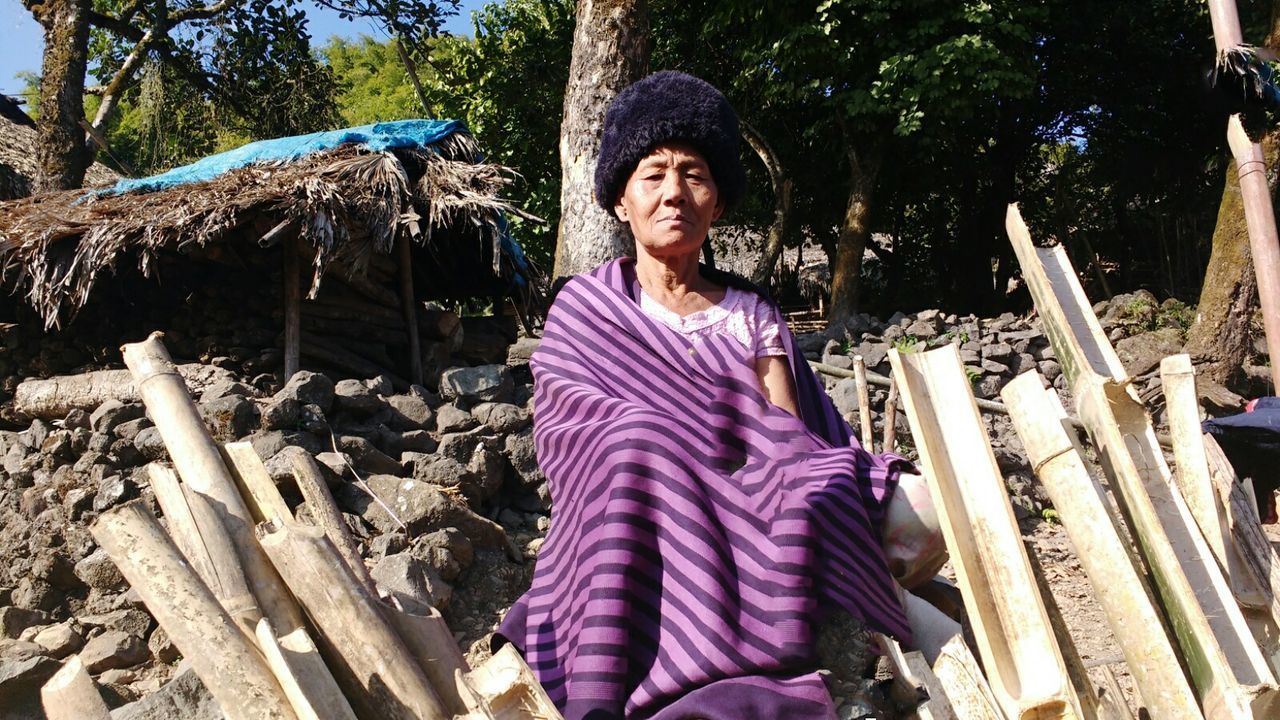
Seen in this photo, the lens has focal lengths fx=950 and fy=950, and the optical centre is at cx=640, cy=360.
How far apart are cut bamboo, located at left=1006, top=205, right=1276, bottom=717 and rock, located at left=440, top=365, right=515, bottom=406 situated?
184 inches

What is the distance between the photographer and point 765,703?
1.69 meters

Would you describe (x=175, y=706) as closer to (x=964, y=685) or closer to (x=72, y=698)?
(x=72, y=698)

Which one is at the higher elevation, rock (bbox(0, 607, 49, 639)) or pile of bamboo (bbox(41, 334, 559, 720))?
pile of bamboo (bbox(41, 334, 559, 720))

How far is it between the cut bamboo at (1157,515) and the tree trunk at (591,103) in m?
4.27

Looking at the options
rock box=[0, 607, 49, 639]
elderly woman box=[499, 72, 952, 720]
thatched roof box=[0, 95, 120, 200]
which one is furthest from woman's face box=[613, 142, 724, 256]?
thatched roof box=[0, 95, 120, 200]

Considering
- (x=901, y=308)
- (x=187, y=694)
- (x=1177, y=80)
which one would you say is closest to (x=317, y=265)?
(x=187, y=694)

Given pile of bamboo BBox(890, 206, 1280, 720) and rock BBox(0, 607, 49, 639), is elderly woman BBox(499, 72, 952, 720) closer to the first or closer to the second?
pile of bamboo BBox(890, 206, 1280, 720)

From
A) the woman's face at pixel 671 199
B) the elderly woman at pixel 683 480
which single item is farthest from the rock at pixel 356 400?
the woman's face at pixel 671 199

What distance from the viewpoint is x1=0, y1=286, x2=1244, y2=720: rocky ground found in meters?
4.05

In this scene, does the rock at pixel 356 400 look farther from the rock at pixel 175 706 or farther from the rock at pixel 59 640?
the rock at pixel 175 706

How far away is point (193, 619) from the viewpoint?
1.40 m

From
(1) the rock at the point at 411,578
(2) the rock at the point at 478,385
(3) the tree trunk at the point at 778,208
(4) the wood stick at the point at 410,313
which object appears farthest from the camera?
(3) the tree trunk at the point at 778,208

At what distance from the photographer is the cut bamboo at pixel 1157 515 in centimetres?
142

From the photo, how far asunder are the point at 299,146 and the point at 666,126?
5190mm
